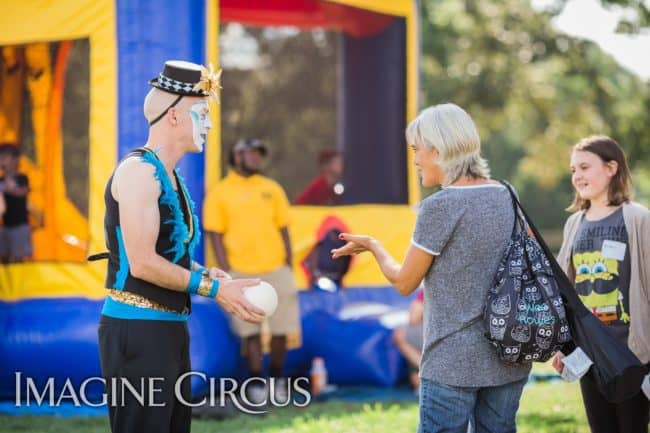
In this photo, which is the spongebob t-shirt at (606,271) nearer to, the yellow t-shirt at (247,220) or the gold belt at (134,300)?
the gold belt at (134,300)

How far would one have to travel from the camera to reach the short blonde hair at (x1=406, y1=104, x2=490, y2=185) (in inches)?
134

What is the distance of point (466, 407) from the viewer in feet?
11.2

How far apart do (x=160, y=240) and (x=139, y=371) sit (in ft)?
1.43

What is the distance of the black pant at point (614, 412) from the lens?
4.22 meters

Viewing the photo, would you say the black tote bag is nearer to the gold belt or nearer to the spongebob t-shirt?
the spongebob t-shirt

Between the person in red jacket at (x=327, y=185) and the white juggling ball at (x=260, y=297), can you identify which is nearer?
the white juggling ball at (x=260, y=297)

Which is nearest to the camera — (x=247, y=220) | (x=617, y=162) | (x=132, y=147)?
(x=617, y=162)

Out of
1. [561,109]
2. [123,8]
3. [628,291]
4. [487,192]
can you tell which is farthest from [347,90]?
[561,109]

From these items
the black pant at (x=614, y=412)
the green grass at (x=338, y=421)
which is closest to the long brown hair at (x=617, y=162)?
the black pant at (x=614, y=412)

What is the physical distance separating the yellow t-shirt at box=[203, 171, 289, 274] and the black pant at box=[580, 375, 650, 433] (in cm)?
338

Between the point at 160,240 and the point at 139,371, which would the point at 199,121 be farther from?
the point at 139,371

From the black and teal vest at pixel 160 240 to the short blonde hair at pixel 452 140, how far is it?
0.86 meters

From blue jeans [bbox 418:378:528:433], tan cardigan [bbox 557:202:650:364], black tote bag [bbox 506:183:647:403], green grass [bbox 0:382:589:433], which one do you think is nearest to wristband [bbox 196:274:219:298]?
blue jeans [bbox 418:378:528:433]

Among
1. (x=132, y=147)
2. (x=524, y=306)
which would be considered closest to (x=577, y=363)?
(x=524, y=306)
